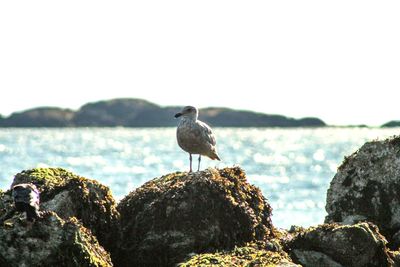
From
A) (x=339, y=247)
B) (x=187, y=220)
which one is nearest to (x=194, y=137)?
(x=187, y=220)

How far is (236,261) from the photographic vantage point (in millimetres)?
8586

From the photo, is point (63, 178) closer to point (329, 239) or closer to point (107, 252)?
point (107, 252)

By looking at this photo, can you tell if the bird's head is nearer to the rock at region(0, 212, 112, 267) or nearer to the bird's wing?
the bird's wing

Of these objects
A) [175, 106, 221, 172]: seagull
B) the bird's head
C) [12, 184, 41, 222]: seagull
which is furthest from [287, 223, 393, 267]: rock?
the bird's head

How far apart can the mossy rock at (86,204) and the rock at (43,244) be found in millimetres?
1143

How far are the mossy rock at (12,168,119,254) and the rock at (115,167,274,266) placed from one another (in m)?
0.27

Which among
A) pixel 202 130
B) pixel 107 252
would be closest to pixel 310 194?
pixel 202 130

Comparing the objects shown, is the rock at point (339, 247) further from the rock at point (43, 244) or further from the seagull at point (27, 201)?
the seagull at point (27, 201)

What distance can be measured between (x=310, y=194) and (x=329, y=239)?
129ft

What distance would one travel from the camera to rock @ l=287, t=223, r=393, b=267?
379 inches

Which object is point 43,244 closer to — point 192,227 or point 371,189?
point 192,227

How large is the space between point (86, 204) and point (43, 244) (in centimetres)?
158

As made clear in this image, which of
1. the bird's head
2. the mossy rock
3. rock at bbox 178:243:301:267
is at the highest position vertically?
the bird's head

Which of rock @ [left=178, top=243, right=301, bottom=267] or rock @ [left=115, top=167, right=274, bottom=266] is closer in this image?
rock @ [left=178, top=243, right=301, bottom=267]
